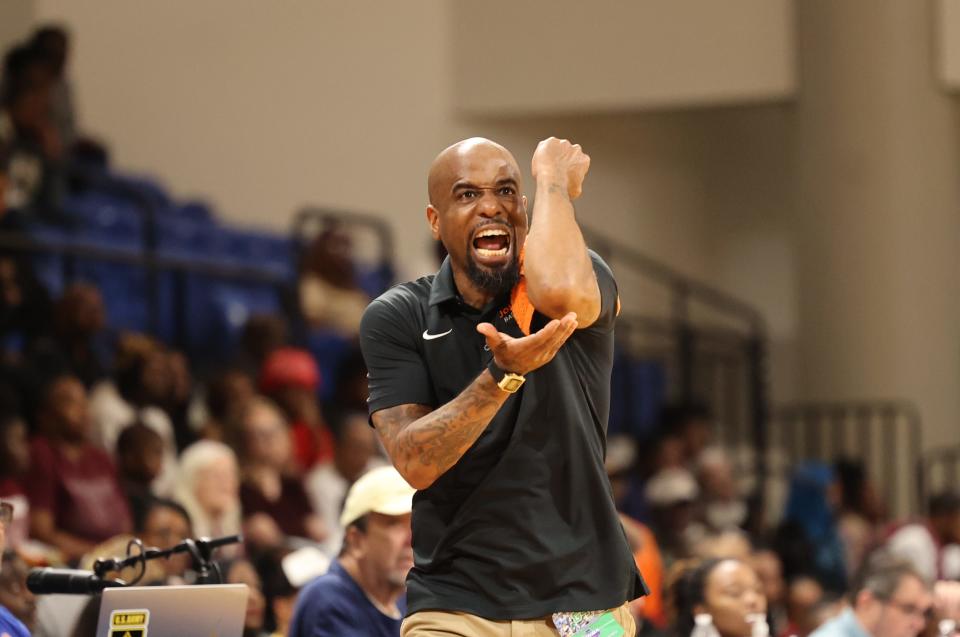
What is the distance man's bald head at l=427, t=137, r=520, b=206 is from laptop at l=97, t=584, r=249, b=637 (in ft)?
3.52

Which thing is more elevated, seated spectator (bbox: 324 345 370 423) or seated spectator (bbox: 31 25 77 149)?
seated spectator (bbox: 31 25 77 149)

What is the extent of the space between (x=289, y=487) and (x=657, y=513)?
10.6ft

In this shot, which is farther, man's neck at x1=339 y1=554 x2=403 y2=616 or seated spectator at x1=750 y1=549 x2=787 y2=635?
seated spectator at x1=750 y1=549 x2=787 y2=635

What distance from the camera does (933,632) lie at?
19.5ft

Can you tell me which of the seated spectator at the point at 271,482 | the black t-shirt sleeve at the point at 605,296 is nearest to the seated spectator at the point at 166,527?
the seated spectator at the point at 271,482

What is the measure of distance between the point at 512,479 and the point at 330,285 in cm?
716

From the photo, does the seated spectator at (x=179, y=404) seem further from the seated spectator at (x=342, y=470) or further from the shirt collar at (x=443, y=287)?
the shirt collar at (x=443, y=287)

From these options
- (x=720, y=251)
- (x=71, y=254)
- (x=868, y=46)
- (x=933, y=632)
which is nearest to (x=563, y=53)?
(x=868, y=46)

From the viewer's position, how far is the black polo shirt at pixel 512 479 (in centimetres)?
→ 297

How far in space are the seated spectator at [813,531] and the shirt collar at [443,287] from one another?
7284 millimetres

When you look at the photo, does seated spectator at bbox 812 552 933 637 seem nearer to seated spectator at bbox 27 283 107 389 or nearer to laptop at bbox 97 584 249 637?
laptop at bbox 97 584 249 637

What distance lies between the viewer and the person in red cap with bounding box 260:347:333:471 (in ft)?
28.3

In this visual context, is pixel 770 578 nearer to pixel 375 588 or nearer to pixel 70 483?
pixel 70 483

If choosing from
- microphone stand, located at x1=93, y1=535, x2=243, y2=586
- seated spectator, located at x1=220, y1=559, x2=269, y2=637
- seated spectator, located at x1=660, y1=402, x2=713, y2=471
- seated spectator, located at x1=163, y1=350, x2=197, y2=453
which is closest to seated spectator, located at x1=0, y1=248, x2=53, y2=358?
seated spectator, located at x1=163, y1=350, x2=197, y2=453
